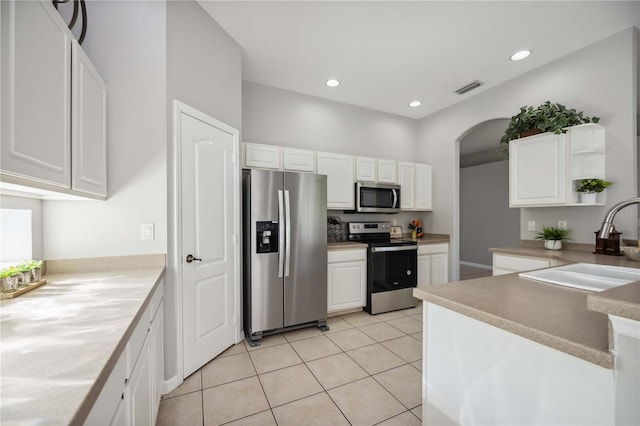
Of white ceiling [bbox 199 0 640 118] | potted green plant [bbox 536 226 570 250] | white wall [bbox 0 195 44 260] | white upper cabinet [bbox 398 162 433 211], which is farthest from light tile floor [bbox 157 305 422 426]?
white ceiling [bbox 199 0 640 118]

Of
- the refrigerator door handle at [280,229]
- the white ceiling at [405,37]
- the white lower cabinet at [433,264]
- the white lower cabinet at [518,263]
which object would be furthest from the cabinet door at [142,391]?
the white lower cabinet at [433,264]

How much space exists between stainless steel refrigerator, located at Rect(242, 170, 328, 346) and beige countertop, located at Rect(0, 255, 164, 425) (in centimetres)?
115

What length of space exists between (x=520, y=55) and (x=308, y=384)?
3855 millimetres

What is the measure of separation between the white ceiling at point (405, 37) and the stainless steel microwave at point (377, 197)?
4.49 feet

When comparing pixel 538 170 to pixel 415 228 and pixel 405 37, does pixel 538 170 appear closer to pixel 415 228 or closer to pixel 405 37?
pixel 415 228

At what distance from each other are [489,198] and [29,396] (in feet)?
25.4

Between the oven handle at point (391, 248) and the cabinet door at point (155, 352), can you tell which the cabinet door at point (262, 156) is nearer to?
the oven handle at point (391, 248)

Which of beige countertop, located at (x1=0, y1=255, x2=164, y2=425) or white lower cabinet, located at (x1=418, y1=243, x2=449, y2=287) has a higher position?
beige countertop, located at (x1=0, y1=255, x2=164, y2=425)

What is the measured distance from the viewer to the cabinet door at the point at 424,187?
4133mm

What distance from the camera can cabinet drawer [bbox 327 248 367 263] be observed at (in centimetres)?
311

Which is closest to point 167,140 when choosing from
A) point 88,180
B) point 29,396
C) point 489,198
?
point 88,180

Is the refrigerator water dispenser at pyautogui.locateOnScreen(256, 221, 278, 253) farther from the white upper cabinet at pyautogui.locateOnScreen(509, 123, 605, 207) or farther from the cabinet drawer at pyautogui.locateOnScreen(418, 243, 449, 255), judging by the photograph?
the white upper cabinet at pyautogui.locateOnScreen(509, 123, 605, 207)

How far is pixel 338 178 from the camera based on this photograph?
349 centimetres

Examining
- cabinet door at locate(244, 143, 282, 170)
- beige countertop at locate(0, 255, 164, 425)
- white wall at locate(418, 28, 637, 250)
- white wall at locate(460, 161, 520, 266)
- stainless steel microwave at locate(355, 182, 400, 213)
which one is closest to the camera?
beige countertop at locate(0, 255, 164, 425)
